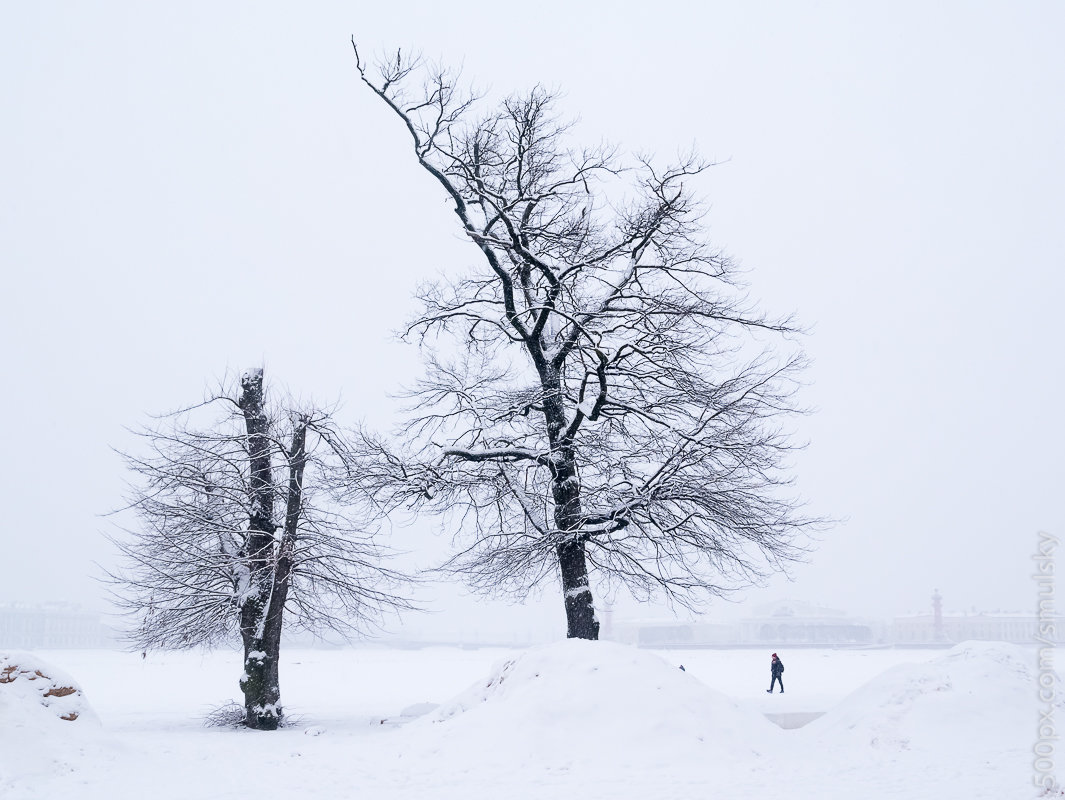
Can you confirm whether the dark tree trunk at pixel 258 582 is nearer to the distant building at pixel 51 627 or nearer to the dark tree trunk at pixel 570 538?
the dark tree trunk at pixel 570 538

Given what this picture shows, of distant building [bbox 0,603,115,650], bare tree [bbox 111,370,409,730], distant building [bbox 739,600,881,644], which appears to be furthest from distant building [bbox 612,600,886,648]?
bare tree [bbox 111,370,409,730]

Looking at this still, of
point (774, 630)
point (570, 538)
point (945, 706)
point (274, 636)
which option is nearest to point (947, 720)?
point (945, 706)

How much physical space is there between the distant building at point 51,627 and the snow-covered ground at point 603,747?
443ft

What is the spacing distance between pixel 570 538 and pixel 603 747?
5592mm

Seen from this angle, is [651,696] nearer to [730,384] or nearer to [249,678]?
[730,384]

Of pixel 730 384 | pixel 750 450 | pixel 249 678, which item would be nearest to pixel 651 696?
pixel 750 450

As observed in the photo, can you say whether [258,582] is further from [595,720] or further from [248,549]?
[595,720]

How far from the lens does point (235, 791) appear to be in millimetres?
9383

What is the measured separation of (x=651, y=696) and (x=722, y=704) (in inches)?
45.5

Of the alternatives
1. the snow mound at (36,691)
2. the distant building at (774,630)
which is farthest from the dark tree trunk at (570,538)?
the distant building at (774,630)

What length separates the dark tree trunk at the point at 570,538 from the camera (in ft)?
52.3

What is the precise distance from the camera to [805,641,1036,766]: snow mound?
448 inches

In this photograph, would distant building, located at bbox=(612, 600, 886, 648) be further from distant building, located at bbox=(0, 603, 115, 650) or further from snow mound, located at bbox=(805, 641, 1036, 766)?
snow mound, located at bbox=(805, 641, 1036, 766)

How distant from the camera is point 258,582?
17.5 metres
